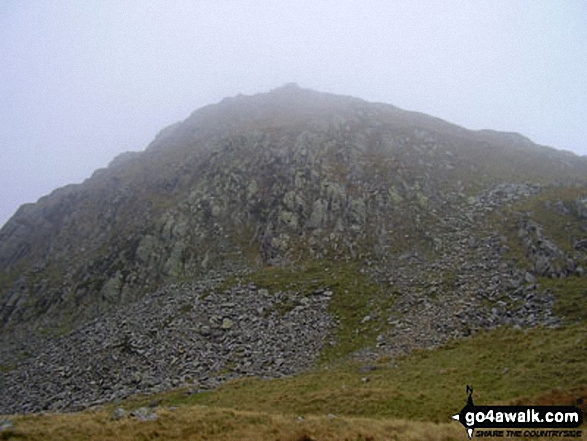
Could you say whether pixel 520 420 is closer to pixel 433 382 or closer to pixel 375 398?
pixel 433 382

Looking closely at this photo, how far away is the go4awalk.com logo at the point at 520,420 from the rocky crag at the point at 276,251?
40.9ft

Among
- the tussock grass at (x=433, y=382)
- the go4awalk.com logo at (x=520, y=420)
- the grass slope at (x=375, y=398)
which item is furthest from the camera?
the tussock grass at (x=433, y=382)

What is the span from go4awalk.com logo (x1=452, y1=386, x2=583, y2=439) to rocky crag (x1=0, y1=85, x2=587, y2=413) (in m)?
12.5

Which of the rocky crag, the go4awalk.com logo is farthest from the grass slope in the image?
the rocky crag

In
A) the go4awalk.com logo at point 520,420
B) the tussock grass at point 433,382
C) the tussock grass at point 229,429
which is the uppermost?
the tussock grass at point 229,429

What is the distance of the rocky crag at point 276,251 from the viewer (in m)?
32.2

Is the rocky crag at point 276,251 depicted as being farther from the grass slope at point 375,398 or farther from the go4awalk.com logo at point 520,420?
the go4awalk.com logo at point 520,420

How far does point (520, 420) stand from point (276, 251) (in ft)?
112

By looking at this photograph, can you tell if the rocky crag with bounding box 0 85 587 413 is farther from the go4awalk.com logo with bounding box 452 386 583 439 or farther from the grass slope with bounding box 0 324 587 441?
the go4awalk.com logo with bounding box 452 386 583 439

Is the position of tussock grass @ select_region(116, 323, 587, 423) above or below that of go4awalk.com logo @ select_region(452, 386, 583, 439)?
below

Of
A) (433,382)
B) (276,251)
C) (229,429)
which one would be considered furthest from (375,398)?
(276,251)

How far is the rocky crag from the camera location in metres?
32.2

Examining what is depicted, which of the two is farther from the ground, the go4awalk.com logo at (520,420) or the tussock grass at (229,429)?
the tussock grass at (229,429)

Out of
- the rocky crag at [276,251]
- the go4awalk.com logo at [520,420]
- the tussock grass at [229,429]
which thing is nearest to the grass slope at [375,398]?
the tussock grass at [229,429]
